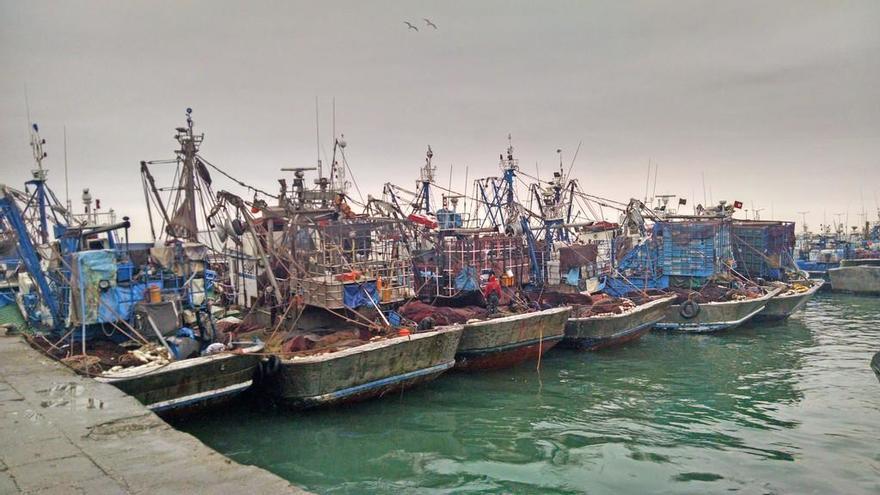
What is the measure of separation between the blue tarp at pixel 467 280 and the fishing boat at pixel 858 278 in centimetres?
3088

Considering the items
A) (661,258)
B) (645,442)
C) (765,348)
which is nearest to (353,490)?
(645,442)

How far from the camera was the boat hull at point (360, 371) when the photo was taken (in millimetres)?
12148

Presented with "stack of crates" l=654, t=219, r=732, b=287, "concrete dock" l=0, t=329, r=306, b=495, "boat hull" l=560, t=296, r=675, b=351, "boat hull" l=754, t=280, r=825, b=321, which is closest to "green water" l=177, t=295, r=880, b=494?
"boat hull" l=560, t=296, r=675, b=351

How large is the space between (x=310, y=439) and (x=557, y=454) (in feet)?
15.6

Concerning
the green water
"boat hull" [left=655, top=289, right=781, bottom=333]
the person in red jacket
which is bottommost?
the green water

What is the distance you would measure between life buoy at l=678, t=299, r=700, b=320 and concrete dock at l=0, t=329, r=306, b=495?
20289mm

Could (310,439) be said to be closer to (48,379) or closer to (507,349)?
(48,379)

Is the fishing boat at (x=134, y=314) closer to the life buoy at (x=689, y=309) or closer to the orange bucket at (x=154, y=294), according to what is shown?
the orange bucket at (x=154, y=294)

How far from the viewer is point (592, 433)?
11.8 meters

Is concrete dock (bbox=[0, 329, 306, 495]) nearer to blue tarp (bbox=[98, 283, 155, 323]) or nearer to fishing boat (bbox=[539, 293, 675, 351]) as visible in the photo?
blue tarp (bbox=[98, 283, 155, 323])

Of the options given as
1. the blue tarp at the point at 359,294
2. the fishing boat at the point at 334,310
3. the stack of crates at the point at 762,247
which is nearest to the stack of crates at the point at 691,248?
the stack of crates at the point at 762,247

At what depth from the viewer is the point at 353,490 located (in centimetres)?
931

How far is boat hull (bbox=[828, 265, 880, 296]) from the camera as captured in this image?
1423 inches

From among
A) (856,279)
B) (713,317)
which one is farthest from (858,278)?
(713,317)
